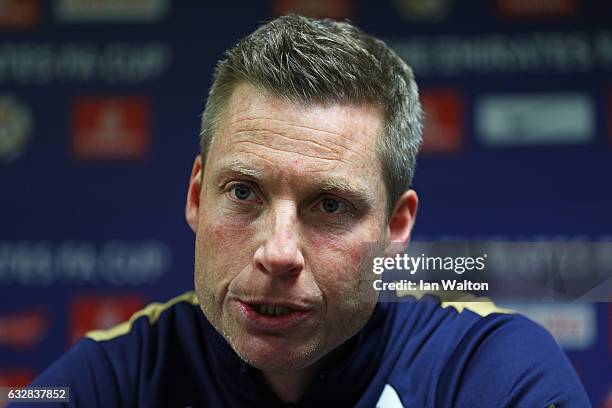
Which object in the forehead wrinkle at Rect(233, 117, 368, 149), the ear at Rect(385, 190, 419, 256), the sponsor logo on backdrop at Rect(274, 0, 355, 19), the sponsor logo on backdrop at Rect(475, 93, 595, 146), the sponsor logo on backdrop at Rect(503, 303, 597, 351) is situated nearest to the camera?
the forehead wrinkle at Rect(233, 117, 368, 149)

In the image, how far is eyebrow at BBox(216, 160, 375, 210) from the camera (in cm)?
108

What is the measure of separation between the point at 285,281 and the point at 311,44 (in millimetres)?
382

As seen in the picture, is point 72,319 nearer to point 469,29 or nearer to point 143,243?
point 143,243

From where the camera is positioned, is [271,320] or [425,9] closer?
[271,320]

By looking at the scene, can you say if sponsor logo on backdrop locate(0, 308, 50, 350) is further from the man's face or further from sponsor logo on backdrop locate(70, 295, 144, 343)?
the man's face

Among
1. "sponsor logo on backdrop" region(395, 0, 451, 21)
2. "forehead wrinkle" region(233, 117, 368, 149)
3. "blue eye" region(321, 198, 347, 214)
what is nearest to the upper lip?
"blue eye" region(321, 198, 347, 214)

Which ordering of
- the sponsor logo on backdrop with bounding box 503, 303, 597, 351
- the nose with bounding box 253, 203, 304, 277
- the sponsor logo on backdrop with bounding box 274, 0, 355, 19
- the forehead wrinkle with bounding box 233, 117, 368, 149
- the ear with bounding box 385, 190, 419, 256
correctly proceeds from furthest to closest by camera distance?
the sponsor logo on backdrop with bounding box 274, 0, 355, 19 < the sponsor logo on backdrop with bounding box 503, 303, 597, 351 < the ear with bounding box 385, 190, 419, 256 < the forehead wrinkle with bounding box 233, 117, 368, 149 < the nose with bounding box 253, 203, 304, 277

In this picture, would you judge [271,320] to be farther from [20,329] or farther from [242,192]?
[20,329]

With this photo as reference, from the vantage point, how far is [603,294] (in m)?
1.09

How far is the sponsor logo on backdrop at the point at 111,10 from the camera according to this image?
2.39m

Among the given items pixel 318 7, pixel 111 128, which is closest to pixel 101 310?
pixel 111 128

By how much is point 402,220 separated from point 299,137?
0.27m

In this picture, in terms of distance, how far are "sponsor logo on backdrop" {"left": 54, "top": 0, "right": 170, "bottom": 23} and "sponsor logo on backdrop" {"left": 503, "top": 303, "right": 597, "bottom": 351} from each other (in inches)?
55.6

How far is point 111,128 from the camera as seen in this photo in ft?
7.76
